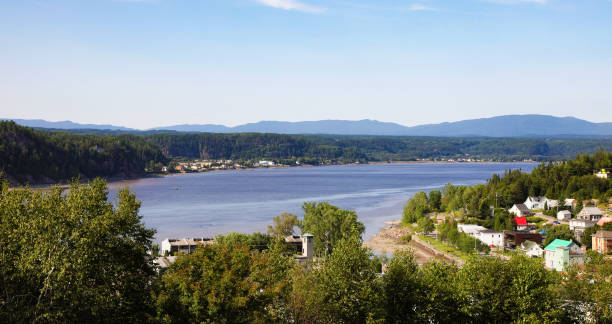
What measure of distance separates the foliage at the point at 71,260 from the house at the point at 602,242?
90.9 ft

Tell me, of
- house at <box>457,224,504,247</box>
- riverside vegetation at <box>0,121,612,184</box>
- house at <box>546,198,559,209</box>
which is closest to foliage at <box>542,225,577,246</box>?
house at <box>457,224,504,247</box>

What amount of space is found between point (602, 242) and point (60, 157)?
83662 millimetres

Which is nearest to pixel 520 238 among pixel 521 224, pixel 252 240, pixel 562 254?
pixel 521 224

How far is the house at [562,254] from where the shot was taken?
1102 inches

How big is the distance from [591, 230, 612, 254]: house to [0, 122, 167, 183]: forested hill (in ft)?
220

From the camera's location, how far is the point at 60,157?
9300 centimetres

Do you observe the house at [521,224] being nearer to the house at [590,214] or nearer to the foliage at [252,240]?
the house at [590,214]

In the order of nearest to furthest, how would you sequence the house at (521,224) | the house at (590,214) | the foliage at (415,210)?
the house at (590,214)
the house at (521,224)
the foliage at (415,210)

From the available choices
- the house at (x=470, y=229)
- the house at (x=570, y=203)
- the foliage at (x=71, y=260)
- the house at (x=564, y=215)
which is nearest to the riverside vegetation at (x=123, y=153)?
the house at (x=470, y=229)

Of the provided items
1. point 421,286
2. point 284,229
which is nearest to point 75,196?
point 421,286

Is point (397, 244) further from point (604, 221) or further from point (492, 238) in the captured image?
point (604, 221)

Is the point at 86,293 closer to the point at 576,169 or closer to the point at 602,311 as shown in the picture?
the point at 602,311

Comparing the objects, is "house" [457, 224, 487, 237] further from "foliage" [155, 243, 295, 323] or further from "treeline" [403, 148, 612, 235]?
"foliage" [155, 243, 295, 323]

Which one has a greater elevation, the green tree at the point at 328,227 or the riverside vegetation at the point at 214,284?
the riverside vegetation at the point at 214,284
